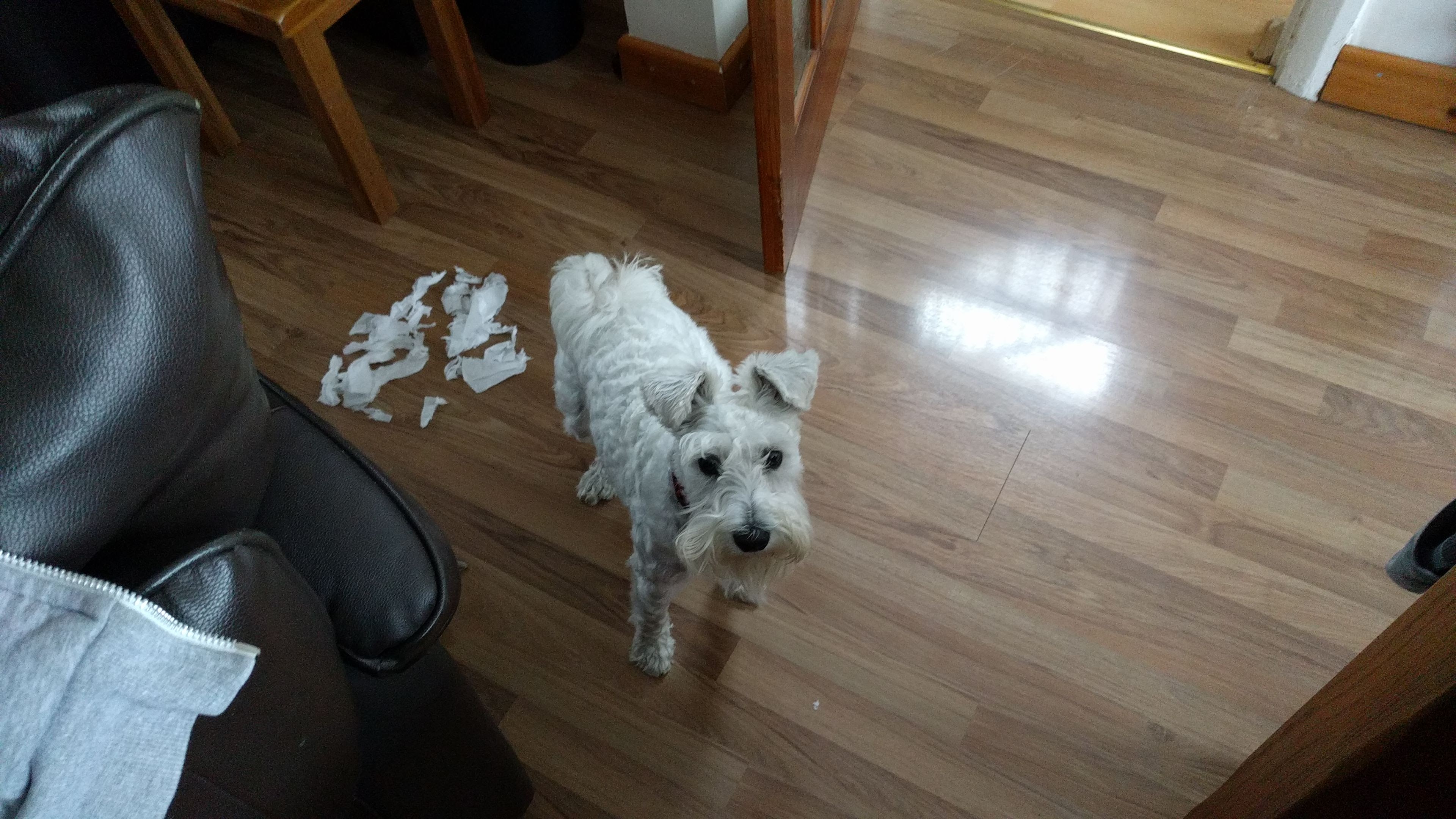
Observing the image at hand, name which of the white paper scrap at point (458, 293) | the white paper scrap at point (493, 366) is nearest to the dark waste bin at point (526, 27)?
the white paper scrap at point (458, 293)

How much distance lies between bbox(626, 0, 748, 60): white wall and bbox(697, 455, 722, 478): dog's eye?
4.73 ft

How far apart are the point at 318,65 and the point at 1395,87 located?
2.54m

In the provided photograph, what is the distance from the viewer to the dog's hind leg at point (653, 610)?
4.69 ft

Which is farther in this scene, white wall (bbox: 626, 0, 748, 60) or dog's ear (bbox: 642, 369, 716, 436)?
white wall (bbox: 626, 0, 748, 60)

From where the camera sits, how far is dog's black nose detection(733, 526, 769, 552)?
1175mm

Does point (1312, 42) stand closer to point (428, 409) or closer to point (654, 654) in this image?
point (654, 654)

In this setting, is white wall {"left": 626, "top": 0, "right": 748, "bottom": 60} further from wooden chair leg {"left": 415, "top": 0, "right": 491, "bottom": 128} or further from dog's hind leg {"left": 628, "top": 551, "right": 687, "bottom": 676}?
dog's hind leg {"left": 628, "top": 551, "right": 687, "bottom": 676}

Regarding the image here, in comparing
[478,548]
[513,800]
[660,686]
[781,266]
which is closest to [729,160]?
[781,266]

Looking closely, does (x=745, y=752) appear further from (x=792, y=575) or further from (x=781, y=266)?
(x=781, y=266)

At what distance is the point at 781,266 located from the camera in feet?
6.82

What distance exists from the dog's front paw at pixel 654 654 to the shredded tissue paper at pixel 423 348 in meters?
0.72

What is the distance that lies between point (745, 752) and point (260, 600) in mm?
1014

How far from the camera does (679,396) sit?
1176 millimetres

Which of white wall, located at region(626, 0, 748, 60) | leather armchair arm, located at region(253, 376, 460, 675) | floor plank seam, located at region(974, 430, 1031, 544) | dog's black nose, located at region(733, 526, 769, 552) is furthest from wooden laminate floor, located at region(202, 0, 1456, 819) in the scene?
leather armchair arm, located at region(253, 376, 460, 675)
